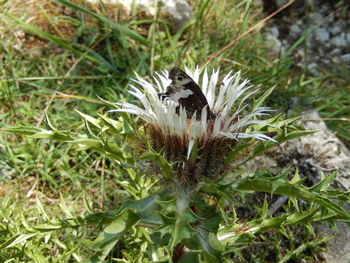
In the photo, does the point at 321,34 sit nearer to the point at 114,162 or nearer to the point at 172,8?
the point at 172,8

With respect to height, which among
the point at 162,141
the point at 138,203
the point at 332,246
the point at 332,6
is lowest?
the point at 332,246

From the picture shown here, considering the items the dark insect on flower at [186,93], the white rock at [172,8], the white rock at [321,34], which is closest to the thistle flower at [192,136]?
the dark insect on flower at [186,93]

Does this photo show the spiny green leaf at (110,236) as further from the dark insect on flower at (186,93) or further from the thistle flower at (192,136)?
the dark insect on flower at (186,93)

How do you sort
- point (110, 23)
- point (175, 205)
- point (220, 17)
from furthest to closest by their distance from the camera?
point (220, 17) < point (110, 23) < point (175, 205)

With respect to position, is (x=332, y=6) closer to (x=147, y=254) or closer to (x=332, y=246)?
(x=332, y=246)

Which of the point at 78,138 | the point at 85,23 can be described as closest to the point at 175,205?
the point at 78,138

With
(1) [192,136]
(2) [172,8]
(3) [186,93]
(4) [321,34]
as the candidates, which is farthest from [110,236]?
(4) [321,34]
